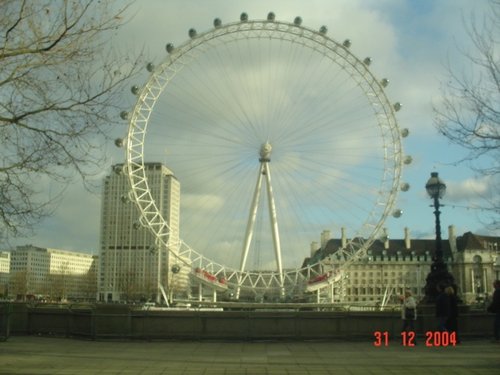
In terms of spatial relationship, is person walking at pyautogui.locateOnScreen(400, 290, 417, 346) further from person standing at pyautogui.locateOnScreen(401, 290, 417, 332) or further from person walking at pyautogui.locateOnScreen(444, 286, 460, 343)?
person walking at pyautogui.locateOnScreen(444, 286, 460, 343)

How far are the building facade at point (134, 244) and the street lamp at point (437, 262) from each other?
25906mm

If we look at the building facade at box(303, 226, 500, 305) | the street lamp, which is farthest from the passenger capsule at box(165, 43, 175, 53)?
the building facade at box(303, 226, 500, 305)

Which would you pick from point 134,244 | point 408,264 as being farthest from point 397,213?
point 408,264

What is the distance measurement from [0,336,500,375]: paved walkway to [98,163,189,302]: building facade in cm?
2938

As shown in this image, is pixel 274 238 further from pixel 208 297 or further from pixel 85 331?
pixel 85 331

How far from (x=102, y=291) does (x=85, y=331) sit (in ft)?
401

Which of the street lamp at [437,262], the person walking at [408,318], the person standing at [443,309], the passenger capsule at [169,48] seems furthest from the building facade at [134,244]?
the person standing at [443,309]

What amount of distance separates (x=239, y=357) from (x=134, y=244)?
9169 cm

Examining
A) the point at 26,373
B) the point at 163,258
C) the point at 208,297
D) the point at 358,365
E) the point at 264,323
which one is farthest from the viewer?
the point at 163,258

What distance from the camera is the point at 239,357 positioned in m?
14.2

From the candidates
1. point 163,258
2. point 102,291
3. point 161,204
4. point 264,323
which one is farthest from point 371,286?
point 264,323

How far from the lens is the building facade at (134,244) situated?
61.1 m

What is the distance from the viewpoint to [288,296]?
54250mm

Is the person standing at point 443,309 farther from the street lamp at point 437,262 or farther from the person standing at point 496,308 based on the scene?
the street lamp at point 437,262
